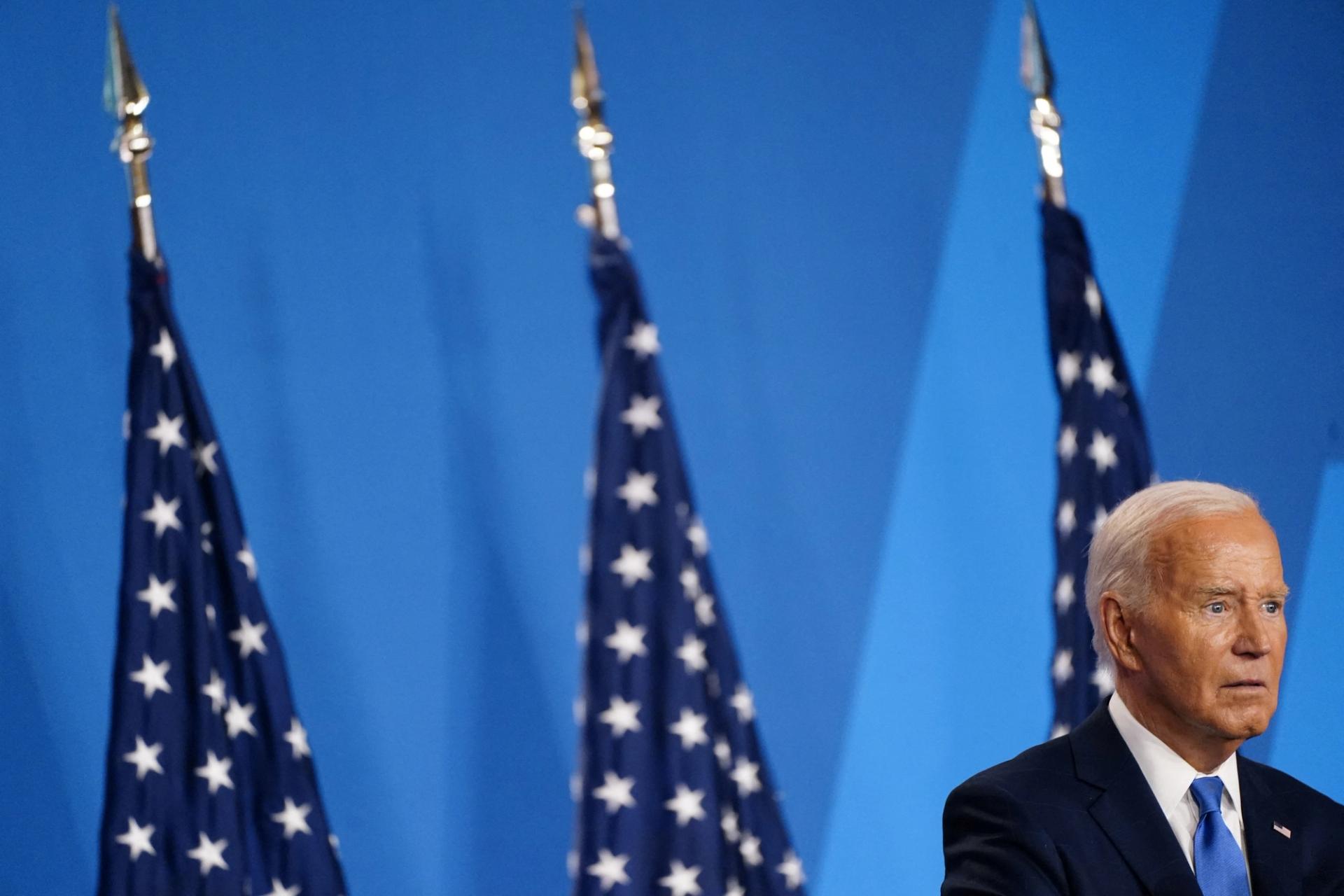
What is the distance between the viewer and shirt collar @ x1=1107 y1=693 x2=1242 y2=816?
Result: 2.21 m

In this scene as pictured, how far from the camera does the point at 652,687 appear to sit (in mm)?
3879

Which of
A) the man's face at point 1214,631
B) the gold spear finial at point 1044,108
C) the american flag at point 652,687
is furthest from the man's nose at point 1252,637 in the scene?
the gold spear finial at point 1044,108

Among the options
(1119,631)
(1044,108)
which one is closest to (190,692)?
(1119,631)

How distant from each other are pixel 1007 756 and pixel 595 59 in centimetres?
247

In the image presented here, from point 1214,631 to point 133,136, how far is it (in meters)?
2.91

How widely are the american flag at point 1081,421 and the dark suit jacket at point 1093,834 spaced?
1.84 metres

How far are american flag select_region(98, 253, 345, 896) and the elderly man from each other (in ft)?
7.06

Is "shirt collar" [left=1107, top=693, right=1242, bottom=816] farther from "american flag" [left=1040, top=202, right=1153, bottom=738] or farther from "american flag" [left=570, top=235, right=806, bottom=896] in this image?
"american flag" [left=1040, top=202, right=1153, bottom=738]

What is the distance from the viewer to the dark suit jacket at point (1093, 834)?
6.68ft

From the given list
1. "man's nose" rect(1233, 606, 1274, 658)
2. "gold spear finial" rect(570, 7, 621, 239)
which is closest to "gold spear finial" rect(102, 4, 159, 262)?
"gold spear finial" rect(570, 7, 621, 239)

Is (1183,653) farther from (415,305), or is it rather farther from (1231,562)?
(415,305)

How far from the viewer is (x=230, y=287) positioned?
434 centimetres

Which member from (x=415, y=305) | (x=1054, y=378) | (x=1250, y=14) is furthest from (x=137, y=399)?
(x=1250, y=14)

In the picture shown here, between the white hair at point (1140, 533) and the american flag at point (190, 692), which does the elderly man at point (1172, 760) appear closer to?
the white hair at point (1140, 533)
